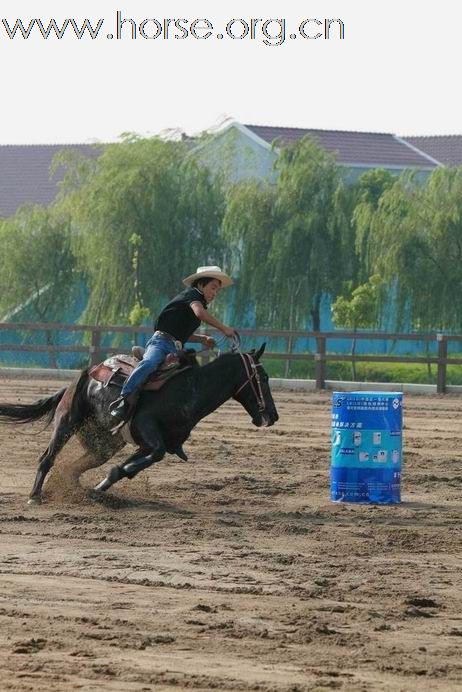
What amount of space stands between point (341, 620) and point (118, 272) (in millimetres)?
31839

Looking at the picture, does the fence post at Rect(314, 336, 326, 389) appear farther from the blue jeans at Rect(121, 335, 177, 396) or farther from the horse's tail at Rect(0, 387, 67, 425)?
the blue jeans at Rect(121, 335, 177, 396)

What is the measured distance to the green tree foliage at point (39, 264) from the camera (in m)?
41.3

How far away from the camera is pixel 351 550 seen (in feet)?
32.7

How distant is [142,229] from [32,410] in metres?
26.3

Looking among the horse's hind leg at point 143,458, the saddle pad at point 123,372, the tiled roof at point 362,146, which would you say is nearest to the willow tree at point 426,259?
the tiled roof at point 362,146

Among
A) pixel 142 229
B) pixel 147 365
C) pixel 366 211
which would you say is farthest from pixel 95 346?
pixel 147 365

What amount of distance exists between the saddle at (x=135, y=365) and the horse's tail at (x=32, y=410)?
1.87ft

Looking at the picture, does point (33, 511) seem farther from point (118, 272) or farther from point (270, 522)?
point (118, 272)

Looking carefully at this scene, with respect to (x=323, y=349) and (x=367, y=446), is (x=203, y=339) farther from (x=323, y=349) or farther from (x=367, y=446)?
(x=323, y=349)

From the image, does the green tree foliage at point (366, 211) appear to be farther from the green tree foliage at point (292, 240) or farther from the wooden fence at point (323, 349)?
the wooden fence at point (323, 349)

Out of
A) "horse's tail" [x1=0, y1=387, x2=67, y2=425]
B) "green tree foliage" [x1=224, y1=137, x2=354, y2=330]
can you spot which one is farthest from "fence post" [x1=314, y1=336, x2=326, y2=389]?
"horse's tail" [x1=0, y1=387, x2=67, y2=425]

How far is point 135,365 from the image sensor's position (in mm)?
12547

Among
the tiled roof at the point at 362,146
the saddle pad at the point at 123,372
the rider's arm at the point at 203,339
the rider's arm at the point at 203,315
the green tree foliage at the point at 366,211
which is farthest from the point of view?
the tiled roof at the point at 362,146

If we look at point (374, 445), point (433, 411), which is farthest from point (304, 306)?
point (374, 445)
